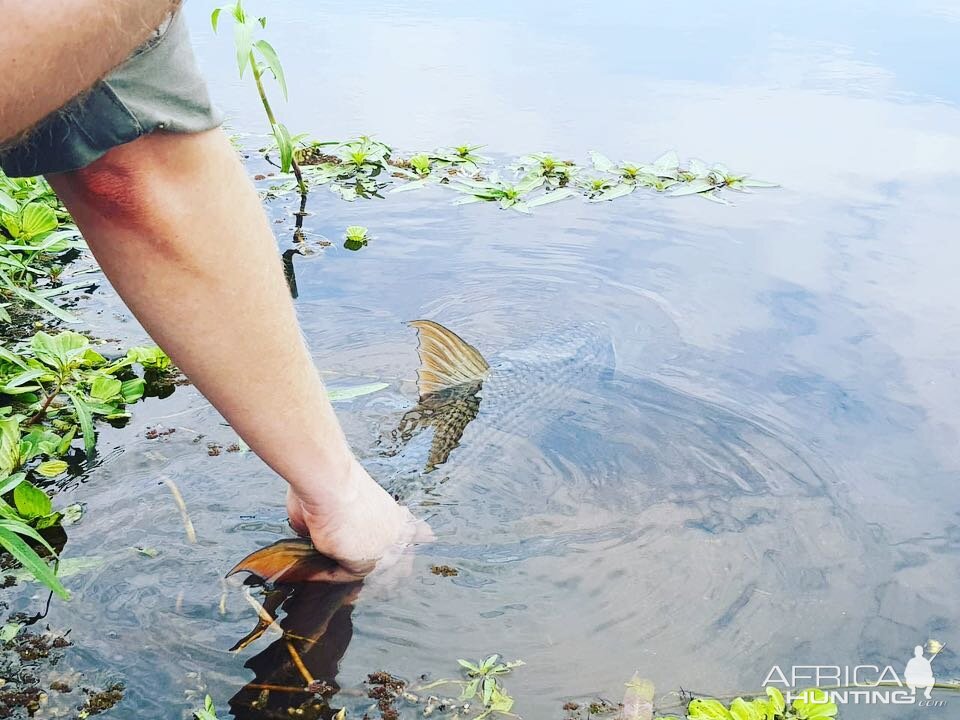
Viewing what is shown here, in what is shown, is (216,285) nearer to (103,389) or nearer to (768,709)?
(103,389)

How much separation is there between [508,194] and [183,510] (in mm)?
2218

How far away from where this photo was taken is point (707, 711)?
1.36 meters

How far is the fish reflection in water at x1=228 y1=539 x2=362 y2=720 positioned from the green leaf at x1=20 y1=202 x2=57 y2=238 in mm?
1727

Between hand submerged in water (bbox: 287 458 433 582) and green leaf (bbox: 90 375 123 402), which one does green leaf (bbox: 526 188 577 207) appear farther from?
hand submerged in water (bbox: 287 458 433 582)

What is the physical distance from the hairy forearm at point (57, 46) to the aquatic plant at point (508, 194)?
274 cm

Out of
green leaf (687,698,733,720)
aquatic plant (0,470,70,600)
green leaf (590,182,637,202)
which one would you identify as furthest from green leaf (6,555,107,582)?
green leaf (590,182,637,202)

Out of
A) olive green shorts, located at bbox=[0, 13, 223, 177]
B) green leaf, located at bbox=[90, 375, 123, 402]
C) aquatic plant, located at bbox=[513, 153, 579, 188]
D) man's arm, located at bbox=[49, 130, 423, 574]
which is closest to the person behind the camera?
olive green shorts, located at bbox=[0, 13, 223, 177]

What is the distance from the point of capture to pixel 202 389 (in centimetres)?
142

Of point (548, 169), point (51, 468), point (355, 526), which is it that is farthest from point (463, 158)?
point (355, 526)

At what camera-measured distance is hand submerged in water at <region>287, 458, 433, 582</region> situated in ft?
5.18

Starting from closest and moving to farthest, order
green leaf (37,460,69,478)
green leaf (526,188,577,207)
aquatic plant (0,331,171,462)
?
green leaf (37,460,69,478) < aquatic plant (0,331,171,462) < green leaf (526,188,577,207)

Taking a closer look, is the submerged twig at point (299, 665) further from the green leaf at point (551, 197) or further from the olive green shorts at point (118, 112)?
the green leaf at point (551, 197)

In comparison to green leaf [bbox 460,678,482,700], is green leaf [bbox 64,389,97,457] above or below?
above

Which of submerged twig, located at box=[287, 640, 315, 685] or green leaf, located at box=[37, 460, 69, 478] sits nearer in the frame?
submerged twig, located at box=[287, 640, 315, 685]
